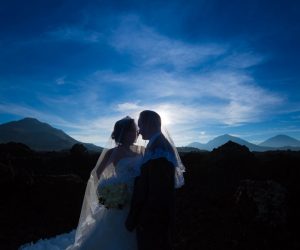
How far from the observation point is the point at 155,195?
3518 mm

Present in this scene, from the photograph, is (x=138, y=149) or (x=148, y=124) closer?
(x=148, y=124)

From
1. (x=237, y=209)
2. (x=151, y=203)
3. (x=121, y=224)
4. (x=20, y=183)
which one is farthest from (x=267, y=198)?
(x=20, y=183)

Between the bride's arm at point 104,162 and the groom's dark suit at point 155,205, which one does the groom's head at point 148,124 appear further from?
the bride's arm at point 104,162

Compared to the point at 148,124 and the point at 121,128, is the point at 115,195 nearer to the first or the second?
the point at 121,128

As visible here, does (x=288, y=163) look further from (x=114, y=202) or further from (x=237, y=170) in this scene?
(x=114, y=202)

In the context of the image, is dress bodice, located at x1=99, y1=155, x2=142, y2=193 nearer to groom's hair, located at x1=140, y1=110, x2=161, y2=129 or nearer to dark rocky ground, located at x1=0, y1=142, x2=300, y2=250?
groom's hair, located at x1=140, y1=110, x2=161, y2=129

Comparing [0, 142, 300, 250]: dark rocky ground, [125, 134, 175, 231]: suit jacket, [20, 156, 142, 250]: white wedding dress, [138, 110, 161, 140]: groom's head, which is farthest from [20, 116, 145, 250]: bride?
[0, 142, 300, 250]: dark rocky ground

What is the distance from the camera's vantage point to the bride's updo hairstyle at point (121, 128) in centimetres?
467

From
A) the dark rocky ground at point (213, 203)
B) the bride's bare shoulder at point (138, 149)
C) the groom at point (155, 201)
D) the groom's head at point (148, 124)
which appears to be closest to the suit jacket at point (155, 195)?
the groom at point (155, 201)

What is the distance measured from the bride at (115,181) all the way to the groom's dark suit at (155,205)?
26.6 inches

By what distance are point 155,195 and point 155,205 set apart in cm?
11

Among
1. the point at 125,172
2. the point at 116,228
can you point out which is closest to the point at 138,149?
the point at 125,172

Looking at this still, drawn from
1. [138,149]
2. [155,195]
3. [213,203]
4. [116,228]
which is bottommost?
[213,203]

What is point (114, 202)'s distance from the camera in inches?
172
